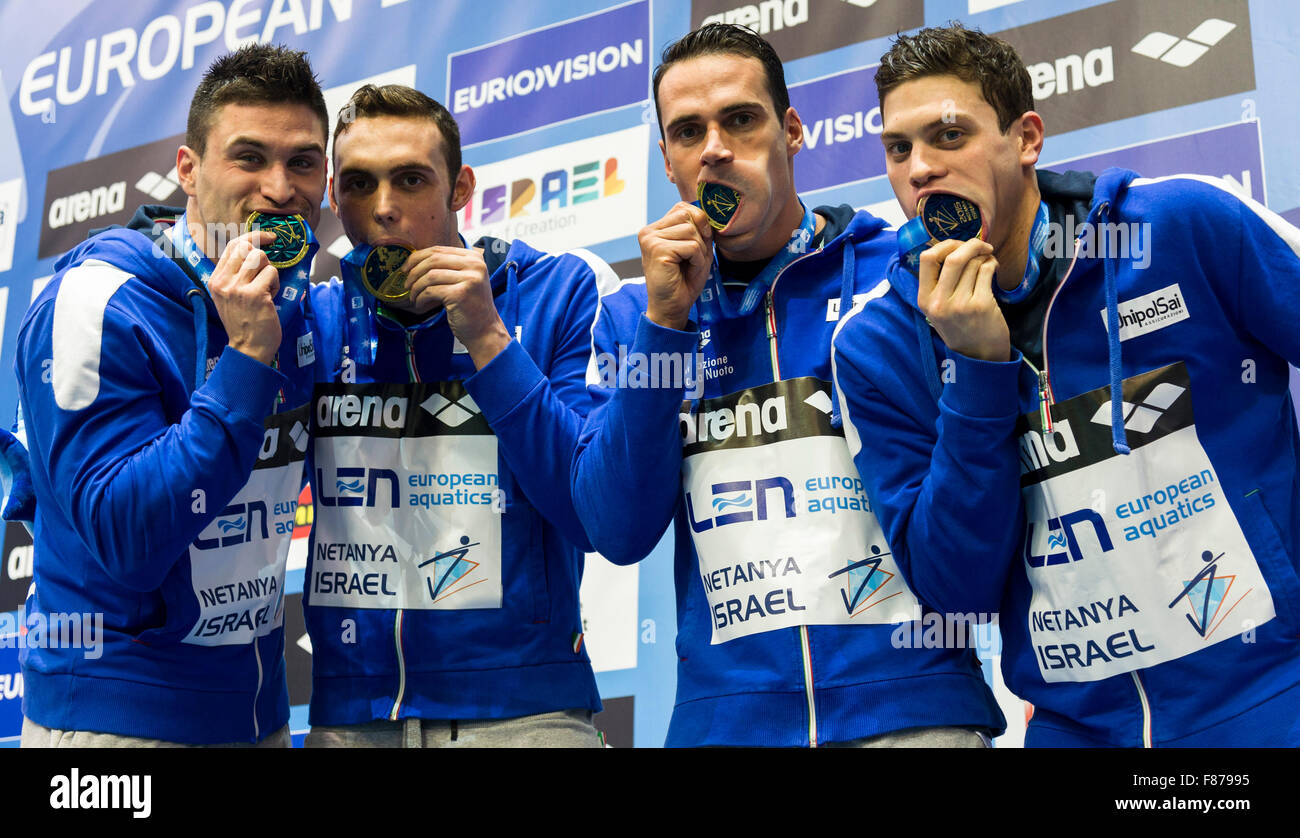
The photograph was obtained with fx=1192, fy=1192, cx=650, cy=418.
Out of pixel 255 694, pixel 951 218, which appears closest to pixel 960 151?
pixel 951 218

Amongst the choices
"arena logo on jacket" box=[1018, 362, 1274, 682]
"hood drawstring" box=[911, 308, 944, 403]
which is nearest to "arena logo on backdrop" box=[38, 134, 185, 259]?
"hood drawstring" box=[911, 308, 944, 403]

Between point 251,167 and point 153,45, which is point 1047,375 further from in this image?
point 153,45

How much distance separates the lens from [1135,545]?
5.62 feet

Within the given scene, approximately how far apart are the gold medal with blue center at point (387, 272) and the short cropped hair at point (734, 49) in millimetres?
541

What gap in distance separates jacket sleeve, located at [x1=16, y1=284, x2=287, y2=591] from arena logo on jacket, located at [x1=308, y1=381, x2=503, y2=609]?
225mm

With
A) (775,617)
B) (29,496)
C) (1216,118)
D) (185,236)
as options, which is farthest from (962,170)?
(29,496)

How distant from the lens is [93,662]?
203cm

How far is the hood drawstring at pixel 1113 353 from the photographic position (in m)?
1.73

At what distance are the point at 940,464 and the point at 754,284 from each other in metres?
0.47

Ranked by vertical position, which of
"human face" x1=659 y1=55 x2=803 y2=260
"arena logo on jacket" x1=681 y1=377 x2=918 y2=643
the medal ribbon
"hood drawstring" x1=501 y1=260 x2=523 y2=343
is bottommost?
"arena logo on jacket" x1=681 y1=377 x2=918 y2=643

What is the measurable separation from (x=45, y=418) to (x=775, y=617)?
4.26 ft

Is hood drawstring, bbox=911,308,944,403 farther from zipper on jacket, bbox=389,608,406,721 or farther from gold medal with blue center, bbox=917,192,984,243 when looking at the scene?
zipper on jacket, bbox=389,608,406,721

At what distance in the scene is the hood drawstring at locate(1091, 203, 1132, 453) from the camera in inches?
68.1
